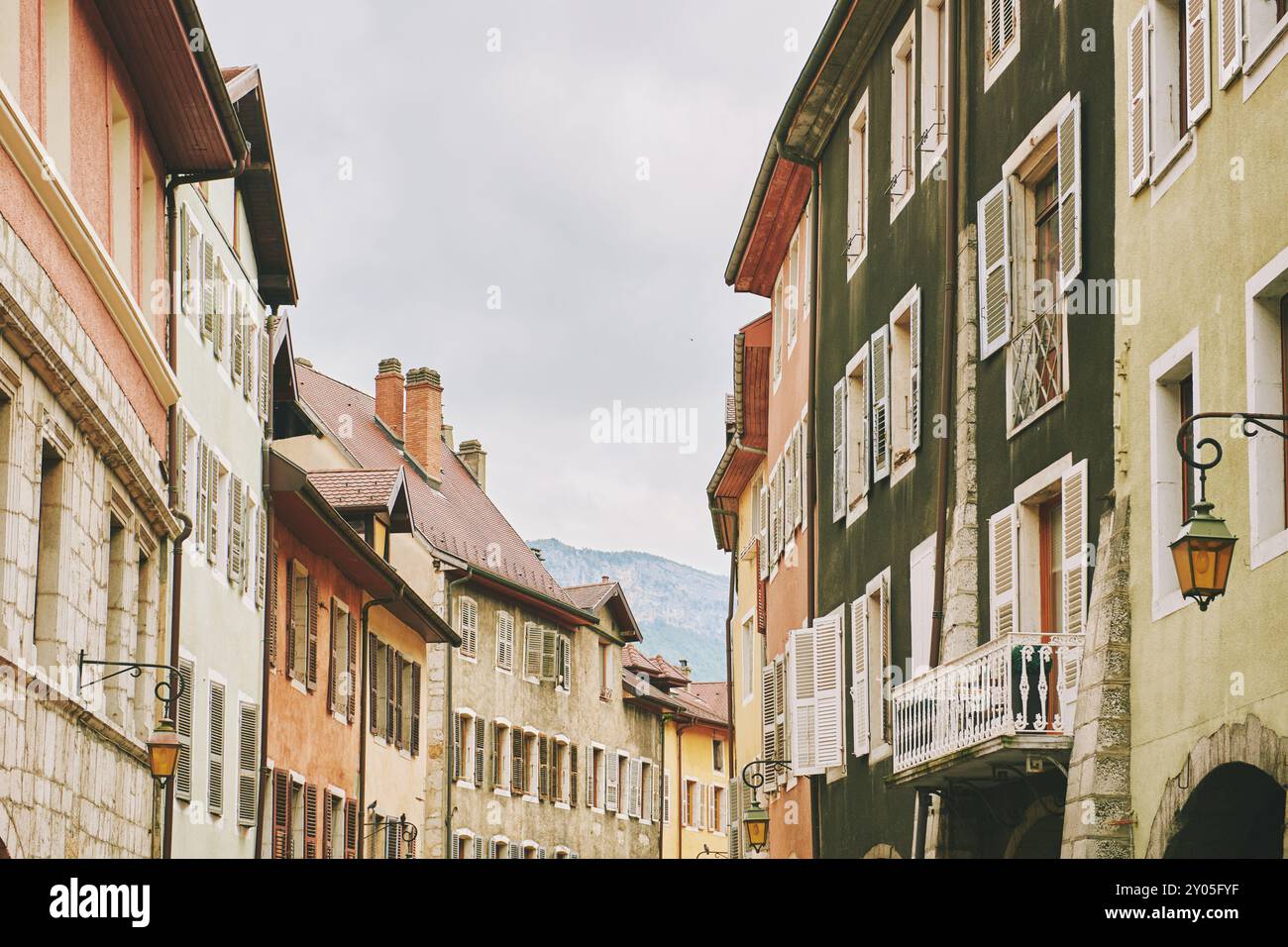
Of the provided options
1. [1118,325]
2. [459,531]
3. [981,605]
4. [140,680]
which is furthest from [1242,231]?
[459,531]

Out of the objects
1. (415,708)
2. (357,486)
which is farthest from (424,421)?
(357,486)

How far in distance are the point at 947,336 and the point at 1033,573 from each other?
303cm

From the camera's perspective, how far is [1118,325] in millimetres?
15680

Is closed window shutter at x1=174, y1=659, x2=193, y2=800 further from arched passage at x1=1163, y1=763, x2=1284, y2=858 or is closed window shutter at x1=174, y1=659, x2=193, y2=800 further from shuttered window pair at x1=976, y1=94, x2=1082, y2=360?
arched passage at x1=1163, y1=763, x2=1284, y2=858

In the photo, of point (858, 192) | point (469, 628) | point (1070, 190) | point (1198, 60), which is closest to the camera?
point (1198, 60)

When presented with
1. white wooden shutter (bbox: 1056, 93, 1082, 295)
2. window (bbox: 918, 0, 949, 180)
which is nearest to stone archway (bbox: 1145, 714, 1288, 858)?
white wooden shutter (bbox: 1056, 93, 1082, 295)

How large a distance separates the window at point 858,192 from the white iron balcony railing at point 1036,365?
692 cm

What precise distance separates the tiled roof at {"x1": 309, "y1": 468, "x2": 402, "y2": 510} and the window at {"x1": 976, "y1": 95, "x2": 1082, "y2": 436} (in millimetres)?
19857

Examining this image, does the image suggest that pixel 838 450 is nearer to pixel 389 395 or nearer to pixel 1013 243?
pixel 1013 243

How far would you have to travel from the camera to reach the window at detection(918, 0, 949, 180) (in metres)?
21.4

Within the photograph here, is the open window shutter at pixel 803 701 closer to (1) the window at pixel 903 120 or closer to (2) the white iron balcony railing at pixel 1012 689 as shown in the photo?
(1) the window at pixel 903 120

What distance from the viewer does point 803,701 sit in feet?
85.0

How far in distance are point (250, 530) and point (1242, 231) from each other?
17.2 m
